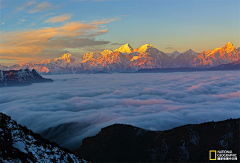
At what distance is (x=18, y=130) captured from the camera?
47.1 m

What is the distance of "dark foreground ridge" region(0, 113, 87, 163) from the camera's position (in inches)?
1512

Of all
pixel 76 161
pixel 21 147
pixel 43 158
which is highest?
pixel 21 147

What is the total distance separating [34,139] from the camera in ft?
159

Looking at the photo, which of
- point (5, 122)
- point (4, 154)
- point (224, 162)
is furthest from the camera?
point (224, 162)

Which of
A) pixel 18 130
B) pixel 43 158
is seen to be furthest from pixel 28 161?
pixel 18 130

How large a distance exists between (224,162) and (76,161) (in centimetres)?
19638

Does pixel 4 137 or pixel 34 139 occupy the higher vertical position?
pixel 4 137

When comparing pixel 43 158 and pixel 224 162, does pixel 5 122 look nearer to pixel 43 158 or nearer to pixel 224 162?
pixel 43 158

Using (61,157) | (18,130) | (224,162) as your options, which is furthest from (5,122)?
(224,162)

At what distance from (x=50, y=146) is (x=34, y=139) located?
4.36 metres

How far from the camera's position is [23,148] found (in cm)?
4256

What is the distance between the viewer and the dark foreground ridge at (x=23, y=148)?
38.4 metres

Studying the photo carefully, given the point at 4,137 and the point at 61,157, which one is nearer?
the point at 4,137

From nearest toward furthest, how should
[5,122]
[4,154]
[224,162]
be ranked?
1. [4,154]
2. [5,122]
3. [224,162]
